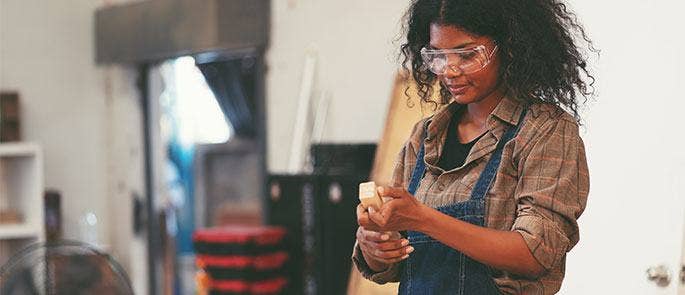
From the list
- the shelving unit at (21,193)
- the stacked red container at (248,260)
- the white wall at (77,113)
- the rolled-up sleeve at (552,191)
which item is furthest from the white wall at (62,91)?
the rolled-up sleeve at (552,191)

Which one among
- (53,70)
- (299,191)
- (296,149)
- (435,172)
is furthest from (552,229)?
(53,70)

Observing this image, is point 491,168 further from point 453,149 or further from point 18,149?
point 18,149

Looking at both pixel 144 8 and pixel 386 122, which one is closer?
pixel 386 122

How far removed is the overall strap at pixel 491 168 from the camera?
4.26ft

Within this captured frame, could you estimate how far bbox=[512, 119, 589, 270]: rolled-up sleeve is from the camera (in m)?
1.22

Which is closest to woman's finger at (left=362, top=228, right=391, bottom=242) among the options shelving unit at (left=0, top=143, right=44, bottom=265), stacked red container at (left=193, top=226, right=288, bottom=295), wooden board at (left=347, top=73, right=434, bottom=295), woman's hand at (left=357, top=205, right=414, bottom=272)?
woman's hand at (left=357, top=205, right=414, bottom=272)

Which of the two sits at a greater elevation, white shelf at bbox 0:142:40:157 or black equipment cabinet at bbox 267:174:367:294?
white shelf at bbox 0:142:40:157

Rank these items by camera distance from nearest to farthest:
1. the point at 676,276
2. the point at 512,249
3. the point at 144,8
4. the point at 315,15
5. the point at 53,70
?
the point at 512,249
the point at 676,276
the point at 315,15
the point at 144,8
the point at 53,70

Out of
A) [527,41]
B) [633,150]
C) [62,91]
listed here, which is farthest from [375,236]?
[62,91]

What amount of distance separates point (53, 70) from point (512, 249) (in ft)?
14.2

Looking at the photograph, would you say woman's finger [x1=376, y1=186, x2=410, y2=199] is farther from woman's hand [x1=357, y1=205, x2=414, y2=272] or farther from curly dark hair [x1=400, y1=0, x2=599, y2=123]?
curly dark hair [x1=400, y1=0, x2=599, y2=123]

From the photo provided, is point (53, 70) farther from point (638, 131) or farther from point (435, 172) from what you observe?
point (435, 172)

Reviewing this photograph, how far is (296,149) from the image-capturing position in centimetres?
388

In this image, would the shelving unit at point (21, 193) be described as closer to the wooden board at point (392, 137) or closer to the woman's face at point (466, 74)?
the wooden board at point (392, 137)
